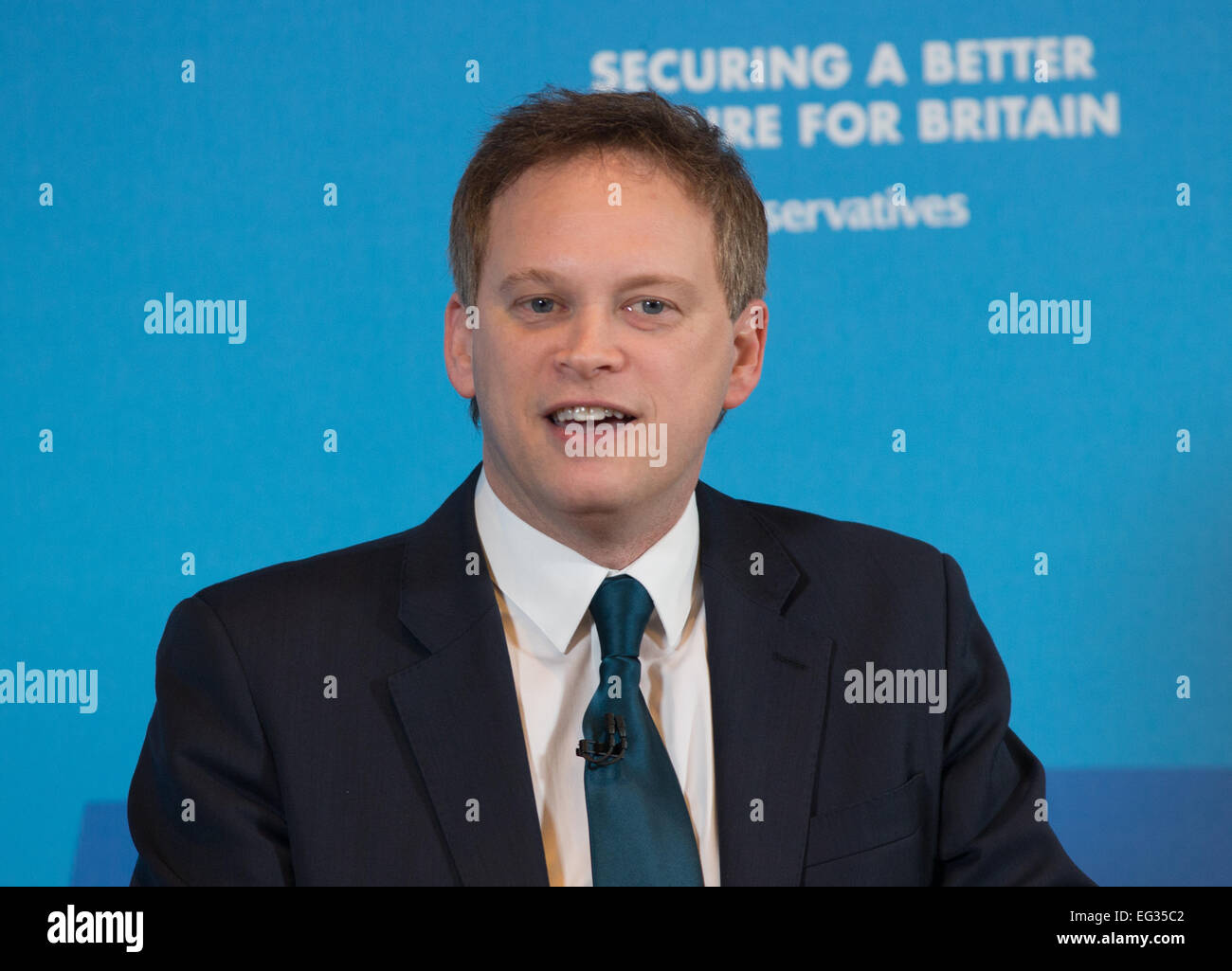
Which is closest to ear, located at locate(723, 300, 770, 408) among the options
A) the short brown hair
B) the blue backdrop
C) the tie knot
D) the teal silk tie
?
the short brown hair

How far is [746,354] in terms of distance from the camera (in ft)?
6.41

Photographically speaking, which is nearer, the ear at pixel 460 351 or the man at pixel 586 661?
the man at pixel 586 661

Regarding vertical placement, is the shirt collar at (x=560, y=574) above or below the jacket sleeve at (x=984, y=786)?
above

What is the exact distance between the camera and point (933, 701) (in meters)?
1.80

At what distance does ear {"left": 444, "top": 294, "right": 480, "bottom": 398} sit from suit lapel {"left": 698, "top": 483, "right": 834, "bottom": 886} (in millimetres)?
407

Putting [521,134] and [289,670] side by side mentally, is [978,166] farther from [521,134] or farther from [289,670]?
[289,670]

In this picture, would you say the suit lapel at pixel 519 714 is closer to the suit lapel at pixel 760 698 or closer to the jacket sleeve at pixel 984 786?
the suit lapel at pixel 760 698

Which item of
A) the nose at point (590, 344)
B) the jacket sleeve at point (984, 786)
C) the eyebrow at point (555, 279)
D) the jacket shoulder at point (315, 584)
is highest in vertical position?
the eyebrow at point (555, 279)

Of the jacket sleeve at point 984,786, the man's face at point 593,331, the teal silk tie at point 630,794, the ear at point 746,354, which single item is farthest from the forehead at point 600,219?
the jacket sleeve at point 984,786

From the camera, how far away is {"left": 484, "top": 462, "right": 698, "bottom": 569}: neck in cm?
175

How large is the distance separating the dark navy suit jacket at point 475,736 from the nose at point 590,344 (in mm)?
304

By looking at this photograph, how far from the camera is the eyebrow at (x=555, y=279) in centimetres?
171
